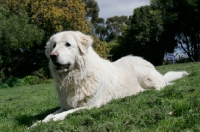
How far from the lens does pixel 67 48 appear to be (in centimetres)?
529

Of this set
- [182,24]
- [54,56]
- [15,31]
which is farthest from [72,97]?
[182,24]

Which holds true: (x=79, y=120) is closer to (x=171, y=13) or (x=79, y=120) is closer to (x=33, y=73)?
(x=33, y=73)

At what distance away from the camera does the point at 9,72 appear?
32.3m

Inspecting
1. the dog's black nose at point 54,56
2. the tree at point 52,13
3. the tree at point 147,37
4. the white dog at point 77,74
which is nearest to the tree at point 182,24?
the tree at point 147,37

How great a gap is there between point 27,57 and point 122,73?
2871 cm

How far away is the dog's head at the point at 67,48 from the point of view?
5075 mm

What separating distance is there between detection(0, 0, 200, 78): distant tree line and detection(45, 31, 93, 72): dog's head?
18989 mm

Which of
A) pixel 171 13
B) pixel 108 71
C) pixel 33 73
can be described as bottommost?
pixel 33 73

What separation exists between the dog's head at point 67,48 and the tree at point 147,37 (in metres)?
34.7

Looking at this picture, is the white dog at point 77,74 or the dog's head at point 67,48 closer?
the dog's head at point 67,48

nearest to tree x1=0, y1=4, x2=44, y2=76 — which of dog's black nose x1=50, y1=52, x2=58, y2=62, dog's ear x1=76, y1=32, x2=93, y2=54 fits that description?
dog's ear x1=76, y1=32, x2=93, y2=54

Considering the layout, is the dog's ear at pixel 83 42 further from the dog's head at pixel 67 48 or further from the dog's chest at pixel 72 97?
the dog's chest at pixel 72 97

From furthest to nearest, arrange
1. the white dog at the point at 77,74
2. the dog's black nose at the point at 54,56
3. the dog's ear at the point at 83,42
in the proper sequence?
the dog's ear at the point at 83,42 < the white dog at the point at 77,74 < the dog's black nose at the point at 54,56

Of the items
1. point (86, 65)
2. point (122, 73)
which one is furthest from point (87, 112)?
point (122, 73)
